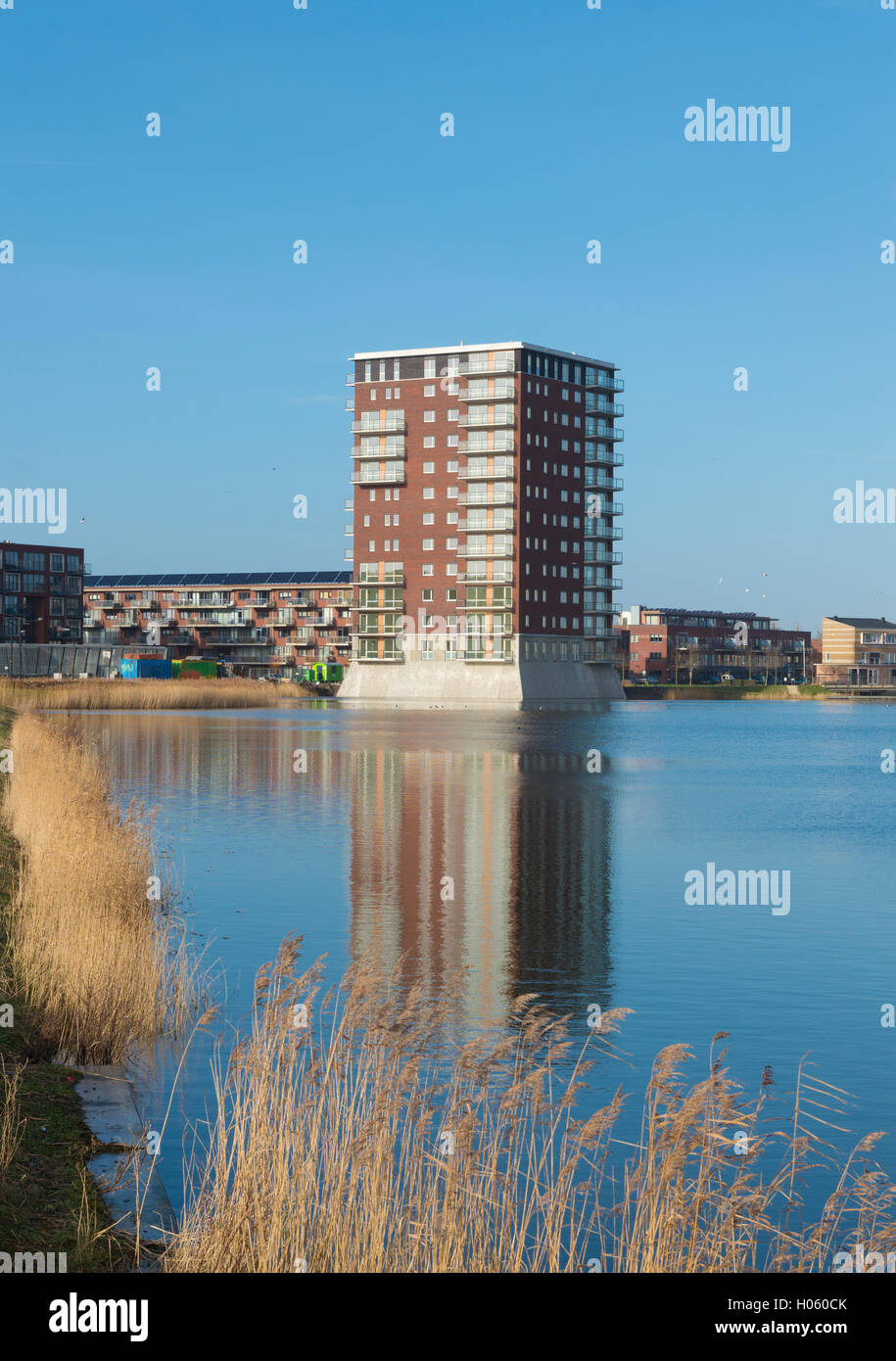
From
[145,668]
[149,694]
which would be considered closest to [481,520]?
[149,694]

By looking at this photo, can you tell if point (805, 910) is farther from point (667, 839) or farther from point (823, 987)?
point (667, 839)

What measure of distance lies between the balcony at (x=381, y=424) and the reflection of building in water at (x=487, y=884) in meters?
94.4

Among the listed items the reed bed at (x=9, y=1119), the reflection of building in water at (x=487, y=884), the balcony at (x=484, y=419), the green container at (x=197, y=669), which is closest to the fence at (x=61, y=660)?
the green container at (x=197, y=669)

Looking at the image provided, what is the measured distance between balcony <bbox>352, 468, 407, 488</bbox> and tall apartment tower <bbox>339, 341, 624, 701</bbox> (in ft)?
0.49

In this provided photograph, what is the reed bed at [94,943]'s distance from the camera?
1339 cm

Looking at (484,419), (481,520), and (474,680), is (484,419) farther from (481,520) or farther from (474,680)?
(474,680)

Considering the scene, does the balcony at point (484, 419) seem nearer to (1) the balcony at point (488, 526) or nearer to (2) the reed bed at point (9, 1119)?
(1) the balcony at point (488, 526)

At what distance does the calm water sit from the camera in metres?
15.6

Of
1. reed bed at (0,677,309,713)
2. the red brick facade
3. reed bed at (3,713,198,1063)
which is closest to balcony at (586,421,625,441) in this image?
the red brick facade

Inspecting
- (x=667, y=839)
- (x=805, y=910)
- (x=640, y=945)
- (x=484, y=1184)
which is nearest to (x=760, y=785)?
(x=667, y=839)

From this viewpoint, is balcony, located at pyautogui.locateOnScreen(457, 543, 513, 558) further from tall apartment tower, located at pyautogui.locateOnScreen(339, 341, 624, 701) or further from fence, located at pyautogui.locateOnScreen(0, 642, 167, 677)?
fence, located at pyautogui.locateOnScreen(0, 642, 167, 677)

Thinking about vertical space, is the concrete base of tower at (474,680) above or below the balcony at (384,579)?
below
